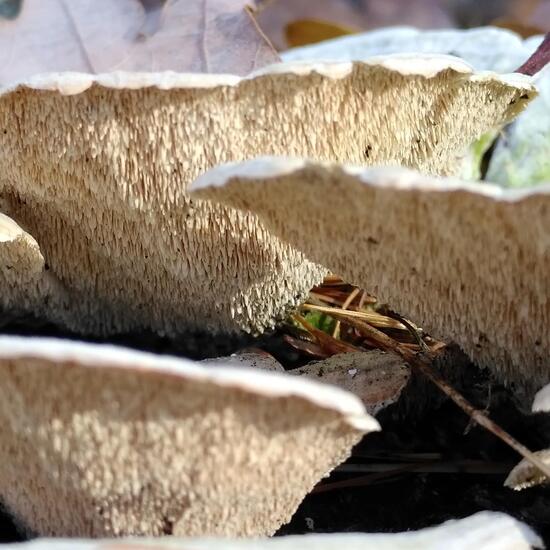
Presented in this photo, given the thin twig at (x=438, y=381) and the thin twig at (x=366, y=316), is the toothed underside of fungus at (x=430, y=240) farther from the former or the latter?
the thin twig at (x=366, y=316)

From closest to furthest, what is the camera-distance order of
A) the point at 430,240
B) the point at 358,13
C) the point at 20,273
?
the point at 430,240
the point at 20,273
the point at 358,13

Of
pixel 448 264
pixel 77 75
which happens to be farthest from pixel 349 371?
pixel 77 75

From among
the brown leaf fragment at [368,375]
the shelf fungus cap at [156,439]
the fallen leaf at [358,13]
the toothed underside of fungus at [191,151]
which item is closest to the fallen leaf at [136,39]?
the toothed underside of fungus at [191,151]

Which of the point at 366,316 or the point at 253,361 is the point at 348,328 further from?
the point at 253,361

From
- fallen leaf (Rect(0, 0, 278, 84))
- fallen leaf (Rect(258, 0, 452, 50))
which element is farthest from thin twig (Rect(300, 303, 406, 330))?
fallen leaf (Rect(258, 0, 452, 50))

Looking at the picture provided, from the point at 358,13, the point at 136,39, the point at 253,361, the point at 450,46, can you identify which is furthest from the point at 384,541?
the point at 358,13

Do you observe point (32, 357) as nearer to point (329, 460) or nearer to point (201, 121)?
point (329, 460)

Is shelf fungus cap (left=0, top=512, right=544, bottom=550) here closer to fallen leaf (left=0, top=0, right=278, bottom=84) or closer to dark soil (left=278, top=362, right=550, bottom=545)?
dark soil (left=278, top=362, right=550, bottom=545)
